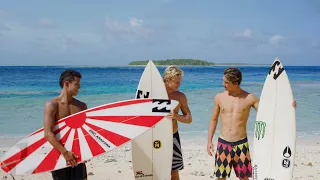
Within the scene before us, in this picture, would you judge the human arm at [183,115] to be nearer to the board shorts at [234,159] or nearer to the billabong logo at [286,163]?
the board shorts at [234,159]

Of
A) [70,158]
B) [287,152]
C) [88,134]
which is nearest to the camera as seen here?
[70,158]

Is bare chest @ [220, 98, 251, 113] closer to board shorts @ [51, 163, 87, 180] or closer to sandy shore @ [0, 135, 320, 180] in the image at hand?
board shorts @ [51, 163, 87, 180]

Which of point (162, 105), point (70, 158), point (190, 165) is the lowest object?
point (190, 165)

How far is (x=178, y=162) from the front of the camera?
3752 millimetres

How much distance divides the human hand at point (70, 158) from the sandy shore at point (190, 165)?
2.06 metres

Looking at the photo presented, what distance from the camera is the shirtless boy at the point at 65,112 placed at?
2.76 m

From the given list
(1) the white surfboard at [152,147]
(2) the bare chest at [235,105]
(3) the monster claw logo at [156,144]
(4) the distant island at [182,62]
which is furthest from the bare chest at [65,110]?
(4) the distant island at [182,62]

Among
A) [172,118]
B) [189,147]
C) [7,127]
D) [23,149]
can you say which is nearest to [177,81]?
[172,118]

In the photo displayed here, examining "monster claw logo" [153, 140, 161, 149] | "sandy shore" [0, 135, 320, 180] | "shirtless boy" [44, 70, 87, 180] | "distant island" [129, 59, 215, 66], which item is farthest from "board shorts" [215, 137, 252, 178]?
"distant island" [129, 59, 215, 66]

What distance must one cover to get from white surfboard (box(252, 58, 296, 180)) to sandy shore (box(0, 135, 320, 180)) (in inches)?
53.5

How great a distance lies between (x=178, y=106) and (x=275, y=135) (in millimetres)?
1054

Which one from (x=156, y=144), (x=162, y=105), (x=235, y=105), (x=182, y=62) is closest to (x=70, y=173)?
(x=162, y=105)

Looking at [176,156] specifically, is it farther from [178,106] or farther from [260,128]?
[260,128]

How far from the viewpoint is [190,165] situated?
18.2 feet
